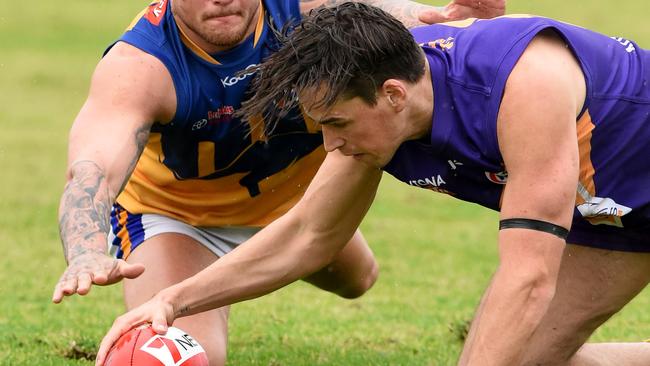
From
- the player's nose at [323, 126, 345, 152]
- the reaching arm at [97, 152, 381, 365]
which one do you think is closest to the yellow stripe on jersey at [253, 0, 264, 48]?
the reaching arm at [97, 152, 381, 365]

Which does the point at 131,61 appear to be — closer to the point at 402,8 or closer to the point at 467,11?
the point at 402,8

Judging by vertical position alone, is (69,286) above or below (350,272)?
above

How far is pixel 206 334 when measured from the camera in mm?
6297

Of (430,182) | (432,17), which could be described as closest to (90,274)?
(430,182)

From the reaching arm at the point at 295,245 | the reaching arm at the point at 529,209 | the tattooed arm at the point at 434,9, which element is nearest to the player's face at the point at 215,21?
the tattooed arm at the point at 434,9

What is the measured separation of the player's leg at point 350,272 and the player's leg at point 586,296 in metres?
1.86

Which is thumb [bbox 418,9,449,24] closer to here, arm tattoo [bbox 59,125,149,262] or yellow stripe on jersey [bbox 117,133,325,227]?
yellow stripe on jersey [bbox 117,133,325,227]

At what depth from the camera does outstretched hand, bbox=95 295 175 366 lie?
4984mm

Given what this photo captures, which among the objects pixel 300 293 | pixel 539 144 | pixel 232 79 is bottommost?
pixel 300 293

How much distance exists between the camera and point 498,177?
4914 millimetres

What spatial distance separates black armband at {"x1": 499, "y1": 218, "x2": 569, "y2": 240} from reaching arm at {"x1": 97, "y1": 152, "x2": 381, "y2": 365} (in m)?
1.01

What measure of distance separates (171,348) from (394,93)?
147 cm

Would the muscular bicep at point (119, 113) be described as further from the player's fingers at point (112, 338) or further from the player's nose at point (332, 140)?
the player's nose at point (332, 140)

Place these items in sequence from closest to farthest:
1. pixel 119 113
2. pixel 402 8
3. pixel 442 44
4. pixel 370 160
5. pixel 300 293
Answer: pixel 370 160 → pixel 442 44 → pixel 119 113 → pixel 402 8 → pixel 300 293
